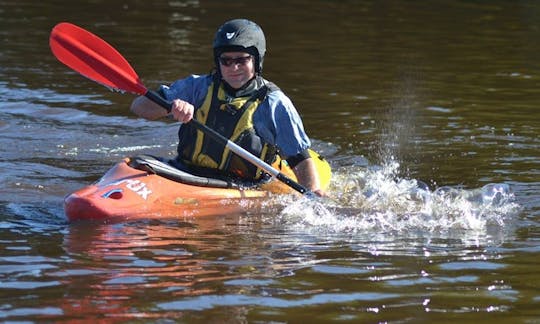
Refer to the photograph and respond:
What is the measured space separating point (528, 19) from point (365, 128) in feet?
26.9

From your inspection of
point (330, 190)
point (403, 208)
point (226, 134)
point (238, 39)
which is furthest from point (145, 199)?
point (403, 208)

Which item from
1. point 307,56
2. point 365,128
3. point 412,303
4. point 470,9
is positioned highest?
point 470,9

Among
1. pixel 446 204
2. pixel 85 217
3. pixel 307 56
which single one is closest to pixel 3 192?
pixel 85 217

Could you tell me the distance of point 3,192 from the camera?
775cm

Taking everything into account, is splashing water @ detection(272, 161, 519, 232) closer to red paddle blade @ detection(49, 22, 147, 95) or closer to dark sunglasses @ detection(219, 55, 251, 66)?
dark sunglasses @ detection(219, 55, 251, 66)

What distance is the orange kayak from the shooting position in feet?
22.4

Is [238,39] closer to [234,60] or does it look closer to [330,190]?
[234,60]

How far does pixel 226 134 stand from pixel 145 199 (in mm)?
685

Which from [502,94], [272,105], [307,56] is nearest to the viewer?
[272,105]

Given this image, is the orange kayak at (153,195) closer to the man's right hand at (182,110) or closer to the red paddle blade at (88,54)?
the man's right hand at (182,110)

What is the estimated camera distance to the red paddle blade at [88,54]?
24.2ft

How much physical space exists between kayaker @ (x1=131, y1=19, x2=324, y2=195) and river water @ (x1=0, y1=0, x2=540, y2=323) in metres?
0.31

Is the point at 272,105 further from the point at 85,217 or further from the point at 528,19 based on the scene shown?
the point at 528,19

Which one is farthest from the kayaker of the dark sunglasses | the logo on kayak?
the logo on kayak
